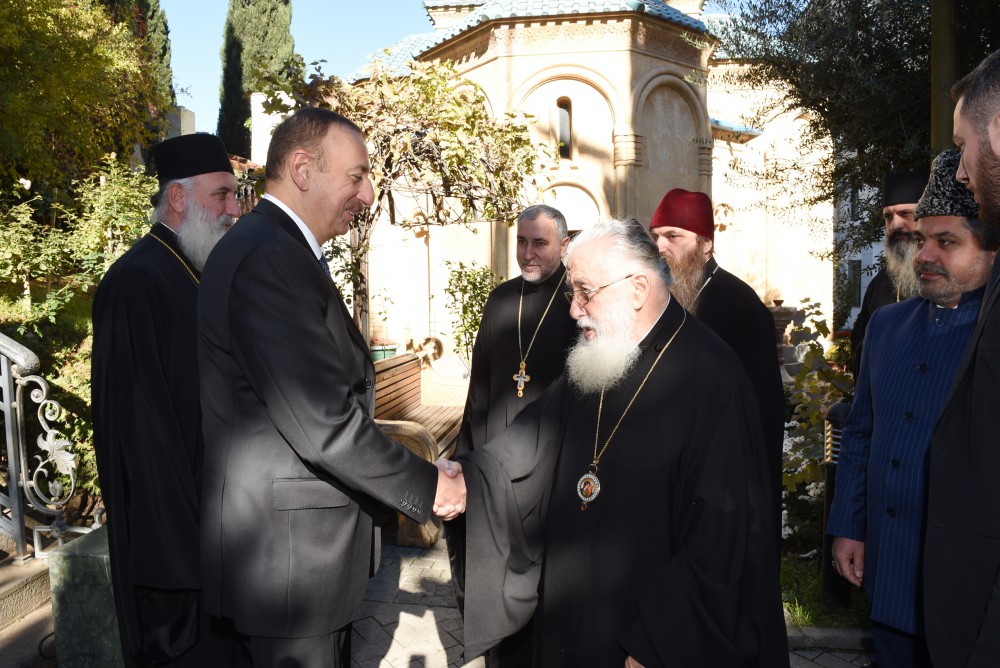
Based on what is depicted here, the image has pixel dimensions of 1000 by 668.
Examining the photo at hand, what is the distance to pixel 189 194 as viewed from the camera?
3283mm

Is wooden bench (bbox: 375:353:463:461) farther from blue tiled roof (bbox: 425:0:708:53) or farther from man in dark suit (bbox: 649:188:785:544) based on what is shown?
blue tiled roof (bbox: 425:0:708:53)

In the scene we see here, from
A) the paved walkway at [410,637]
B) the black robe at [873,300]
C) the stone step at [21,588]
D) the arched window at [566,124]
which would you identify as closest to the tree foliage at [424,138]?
the paved walkway at [410,637]

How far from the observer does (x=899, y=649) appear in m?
2.47

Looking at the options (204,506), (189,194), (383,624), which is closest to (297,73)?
(189,194)

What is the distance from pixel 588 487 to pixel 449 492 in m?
0.50

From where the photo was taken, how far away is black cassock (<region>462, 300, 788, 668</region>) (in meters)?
2.04

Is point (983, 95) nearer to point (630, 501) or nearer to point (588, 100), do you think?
point (630, 501)

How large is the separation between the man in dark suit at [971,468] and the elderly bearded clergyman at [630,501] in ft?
1.36

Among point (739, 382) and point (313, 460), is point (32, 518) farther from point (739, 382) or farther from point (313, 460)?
point (739, 382)

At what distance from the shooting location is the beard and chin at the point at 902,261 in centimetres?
361

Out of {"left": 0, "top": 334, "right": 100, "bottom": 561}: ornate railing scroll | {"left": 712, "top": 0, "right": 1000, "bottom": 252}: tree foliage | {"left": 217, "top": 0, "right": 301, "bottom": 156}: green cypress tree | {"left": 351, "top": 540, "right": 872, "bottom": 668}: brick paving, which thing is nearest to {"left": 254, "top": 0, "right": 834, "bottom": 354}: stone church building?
{"left": 712, "top": 0, "right": 1000, "bottom": 252}: tree foliage

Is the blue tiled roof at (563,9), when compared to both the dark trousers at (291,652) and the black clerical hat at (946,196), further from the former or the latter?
the dark trousers at (291,652)

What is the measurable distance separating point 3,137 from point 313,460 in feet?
33.2

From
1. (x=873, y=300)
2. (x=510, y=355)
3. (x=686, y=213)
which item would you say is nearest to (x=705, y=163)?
(x=873, y=300)
